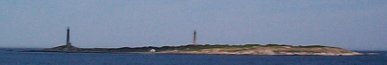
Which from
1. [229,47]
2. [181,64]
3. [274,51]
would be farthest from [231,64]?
[229,47]

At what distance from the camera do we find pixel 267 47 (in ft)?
614

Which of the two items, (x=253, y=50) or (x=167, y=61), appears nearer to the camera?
(x=167, y=61)

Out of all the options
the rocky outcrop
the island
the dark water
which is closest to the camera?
the dark water

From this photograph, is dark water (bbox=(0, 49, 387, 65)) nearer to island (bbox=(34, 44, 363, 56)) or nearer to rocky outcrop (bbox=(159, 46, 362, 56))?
rocky outcrop (bbox=(159, 46, 362, 56))

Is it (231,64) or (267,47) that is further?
(267,47)

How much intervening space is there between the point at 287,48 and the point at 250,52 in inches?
386

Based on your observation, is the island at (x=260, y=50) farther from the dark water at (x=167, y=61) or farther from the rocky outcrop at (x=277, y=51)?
the dark water at (x=167, y=61)

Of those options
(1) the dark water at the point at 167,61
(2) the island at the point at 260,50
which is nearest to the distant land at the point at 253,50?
(2) the island at the point at 260,50

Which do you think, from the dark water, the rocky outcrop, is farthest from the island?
the dark water

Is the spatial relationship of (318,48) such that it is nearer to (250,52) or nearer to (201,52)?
(250,52)

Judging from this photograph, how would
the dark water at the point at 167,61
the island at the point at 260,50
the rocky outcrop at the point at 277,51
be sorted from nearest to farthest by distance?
the dark water at the point at 167,61 → the rocky outcrop at the point at 277,51 → the island at the point at 260,50

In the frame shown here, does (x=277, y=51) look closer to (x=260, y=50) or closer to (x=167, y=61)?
(x=260, y=50)

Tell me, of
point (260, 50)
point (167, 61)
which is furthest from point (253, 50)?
point (167, 61)

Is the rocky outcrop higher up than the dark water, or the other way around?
the rocky outcrop
